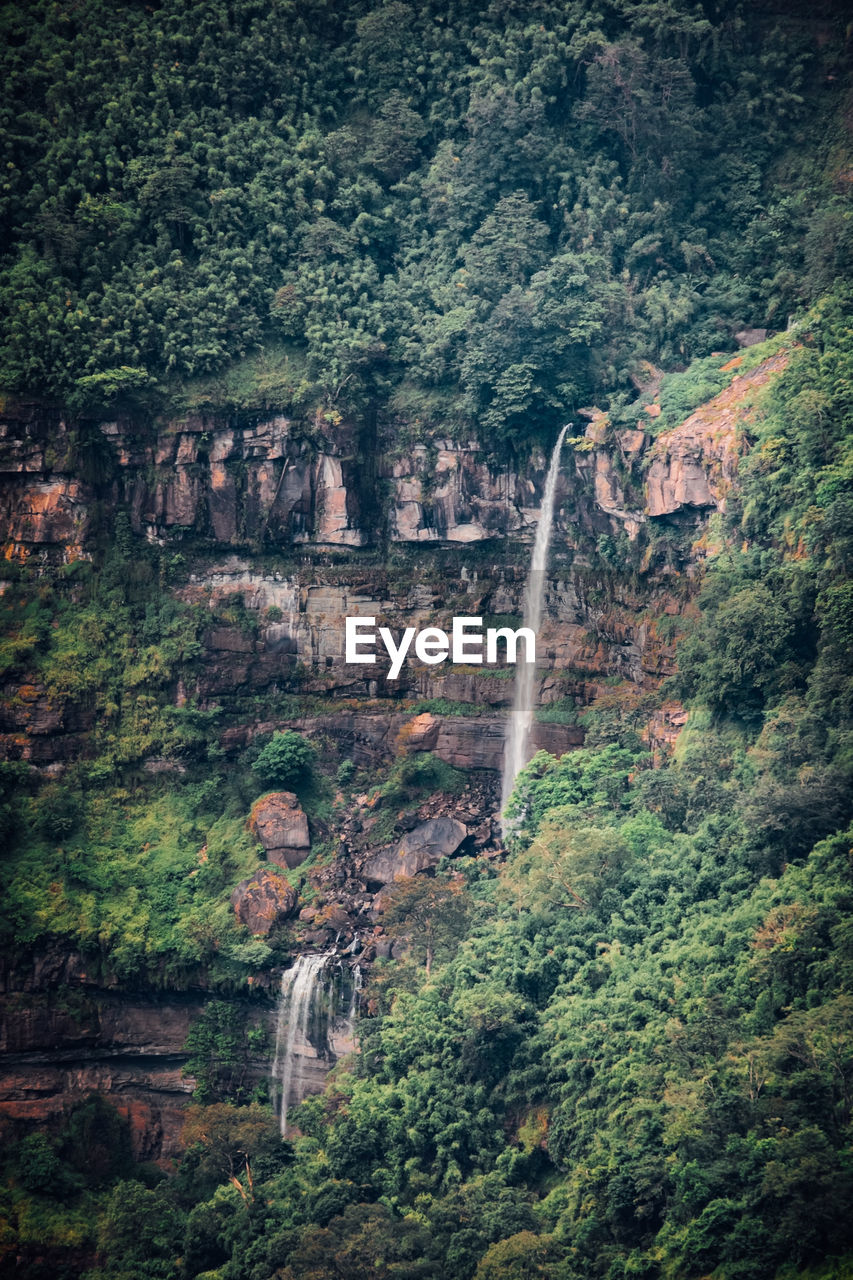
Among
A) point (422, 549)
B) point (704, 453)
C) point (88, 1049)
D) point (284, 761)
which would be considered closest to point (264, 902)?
point (284, 761)

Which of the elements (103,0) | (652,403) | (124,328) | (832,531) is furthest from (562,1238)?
(103,0)

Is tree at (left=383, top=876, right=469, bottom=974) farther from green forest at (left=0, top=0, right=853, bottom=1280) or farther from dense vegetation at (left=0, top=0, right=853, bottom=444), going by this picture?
dense vegetation at (left=0, top=0, right=853, bottom=444)

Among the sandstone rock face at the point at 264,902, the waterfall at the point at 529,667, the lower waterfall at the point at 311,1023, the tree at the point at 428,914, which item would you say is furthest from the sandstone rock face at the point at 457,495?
the lower waterfall at the point at 311,1023

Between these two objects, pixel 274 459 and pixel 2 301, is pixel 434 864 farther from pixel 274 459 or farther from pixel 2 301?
pixel 2 301

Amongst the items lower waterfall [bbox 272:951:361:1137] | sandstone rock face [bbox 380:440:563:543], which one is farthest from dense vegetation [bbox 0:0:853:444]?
lower waterfall [bbox 272:951:361:1137]

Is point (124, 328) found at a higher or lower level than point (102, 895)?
higher

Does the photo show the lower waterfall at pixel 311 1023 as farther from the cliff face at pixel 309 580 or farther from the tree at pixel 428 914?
the cliff face at pixel 309 580
